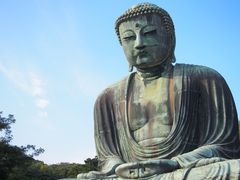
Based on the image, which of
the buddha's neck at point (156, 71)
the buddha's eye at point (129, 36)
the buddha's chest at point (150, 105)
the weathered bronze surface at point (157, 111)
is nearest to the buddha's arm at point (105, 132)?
the weathered bronze surface at point (157, 111)

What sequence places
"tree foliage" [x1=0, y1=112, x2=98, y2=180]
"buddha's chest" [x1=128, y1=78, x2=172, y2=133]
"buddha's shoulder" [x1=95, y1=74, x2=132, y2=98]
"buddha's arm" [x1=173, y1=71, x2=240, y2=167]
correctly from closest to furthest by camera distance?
"buddha's arm" [x1=173, y1=71, x2=240, y2=167]
"buddha's chest" [x1=128, y1=78, x2=172, y2=133]
"buddha's shoulder" [x1=95, y1=74, x2=132, y2=98]
"tree foliage" [x1=0, y1=112, x2=98, y2=180]

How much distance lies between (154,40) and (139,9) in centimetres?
52

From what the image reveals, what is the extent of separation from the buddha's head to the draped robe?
1.09ft

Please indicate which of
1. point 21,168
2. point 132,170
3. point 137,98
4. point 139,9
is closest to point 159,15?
point 139,9

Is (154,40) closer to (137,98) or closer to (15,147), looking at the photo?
(137,98)

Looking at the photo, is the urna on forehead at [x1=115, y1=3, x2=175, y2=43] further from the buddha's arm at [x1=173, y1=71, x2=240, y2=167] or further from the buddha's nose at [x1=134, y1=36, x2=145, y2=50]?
the buddha's arm at [x1=173, y1=71, x2=240, y2=167]

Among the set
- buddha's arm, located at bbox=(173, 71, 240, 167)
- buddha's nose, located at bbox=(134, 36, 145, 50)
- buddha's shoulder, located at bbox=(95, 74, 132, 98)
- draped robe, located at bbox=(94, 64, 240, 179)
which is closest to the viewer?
buddha's arm, located at bbox=(173, 71, 240, 167)

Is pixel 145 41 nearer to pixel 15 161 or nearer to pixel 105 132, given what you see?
pixel 105 132

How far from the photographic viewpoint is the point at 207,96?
719 cm

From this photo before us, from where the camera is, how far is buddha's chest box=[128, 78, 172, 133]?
716 cm

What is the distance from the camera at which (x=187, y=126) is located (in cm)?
699

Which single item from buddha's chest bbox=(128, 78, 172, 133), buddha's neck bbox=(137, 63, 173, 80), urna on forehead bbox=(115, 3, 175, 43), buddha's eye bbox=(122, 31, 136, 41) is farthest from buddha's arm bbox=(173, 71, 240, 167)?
buddha's eye bbox=(122, 31, 136, 41)

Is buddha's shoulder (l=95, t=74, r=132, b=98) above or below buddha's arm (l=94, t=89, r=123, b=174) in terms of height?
above

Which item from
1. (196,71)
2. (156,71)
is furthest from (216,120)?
(156,71)
